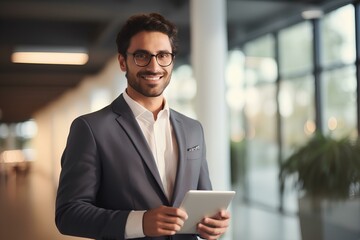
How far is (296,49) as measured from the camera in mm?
6801

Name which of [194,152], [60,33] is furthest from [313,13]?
[194,152]

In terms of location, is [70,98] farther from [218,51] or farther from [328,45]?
[328,45]

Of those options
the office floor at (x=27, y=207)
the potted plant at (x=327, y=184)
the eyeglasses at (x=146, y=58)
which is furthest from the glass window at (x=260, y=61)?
the eyeglasses at (x=146, y=58)

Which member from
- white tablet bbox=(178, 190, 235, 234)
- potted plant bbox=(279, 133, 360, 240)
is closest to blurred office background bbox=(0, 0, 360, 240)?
potted plant bbox=(279, 133, 360, 240)

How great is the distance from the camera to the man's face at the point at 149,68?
140 cm

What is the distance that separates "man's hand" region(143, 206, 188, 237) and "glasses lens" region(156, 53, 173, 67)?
1.50ft

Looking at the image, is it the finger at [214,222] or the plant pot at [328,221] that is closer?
the finger at [214,222]

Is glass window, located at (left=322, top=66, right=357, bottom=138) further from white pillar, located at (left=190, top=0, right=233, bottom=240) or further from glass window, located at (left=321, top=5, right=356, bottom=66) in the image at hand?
white pillar, located at (left=190, top=0, right=233, bottom=240)

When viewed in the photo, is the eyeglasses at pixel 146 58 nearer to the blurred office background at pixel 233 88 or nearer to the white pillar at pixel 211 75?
the blurred office background at pixel 233 88

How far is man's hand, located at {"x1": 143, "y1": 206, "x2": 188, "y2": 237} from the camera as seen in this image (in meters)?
1.25

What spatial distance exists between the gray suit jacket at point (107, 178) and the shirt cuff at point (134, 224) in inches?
0.6

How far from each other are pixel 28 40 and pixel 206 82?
1944 millimetres

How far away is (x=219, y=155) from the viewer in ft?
15.1

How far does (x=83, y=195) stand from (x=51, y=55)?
333 centimetres
